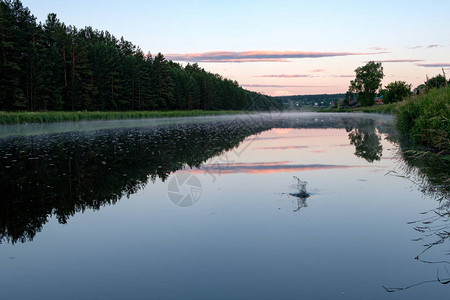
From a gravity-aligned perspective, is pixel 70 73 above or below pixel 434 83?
above

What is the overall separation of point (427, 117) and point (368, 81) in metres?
117

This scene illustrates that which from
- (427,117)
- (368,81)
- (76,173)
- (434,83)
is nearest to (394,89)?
(368,81)

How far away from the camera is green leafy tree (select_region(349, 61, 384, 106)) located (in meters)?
127

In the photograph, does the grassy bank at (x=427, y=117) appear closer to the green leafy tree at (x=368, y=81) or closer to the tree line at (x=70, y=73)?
the tree line at (x=70, y=73)

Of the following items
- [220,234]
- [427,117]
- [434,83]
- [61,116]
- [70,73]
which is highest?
[70,73]

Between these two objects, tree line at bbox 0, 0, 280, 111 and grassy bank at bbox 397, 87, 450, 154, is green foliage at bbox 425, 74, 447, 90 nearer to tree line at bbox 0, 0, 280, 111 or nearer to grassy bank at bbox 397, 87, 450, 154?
grassy bank at bbox 397, 87, 450, 154

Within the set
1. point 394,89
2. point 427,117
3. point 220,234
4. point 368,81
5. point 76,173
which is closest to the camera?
point 220,234

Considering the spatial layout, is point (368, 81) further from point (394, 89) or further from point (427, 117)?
point (427, 117)

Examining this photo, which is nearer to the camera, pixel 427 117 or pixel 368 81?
pixel 427 117

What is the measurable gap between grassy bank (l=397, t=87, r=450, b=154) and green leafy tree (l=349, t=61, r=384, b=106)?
107938 mm

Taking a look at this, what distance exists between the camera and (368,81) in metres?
127

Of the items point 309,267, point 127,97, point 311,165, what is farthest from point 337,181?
point 127,97

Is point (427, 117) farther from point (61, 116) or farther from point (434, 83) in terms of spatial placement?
point (61, 116)

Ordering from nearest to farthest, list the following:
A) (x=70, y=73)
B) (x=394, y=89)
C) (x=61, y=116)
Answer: (x=61, y=116) < (x=70, y=73) < (x=394, y=89)
